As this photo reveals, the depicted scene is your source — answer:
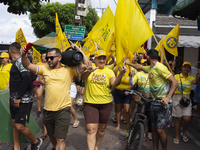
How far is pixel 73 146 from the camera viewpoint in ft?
14.7

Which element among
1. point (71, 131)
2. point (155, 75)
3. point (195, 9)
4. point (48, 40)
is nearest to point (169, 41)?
point (195, 9)

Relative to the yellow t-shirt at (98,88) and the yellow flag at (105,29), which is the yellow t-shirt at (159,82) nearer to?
the yellow t-shirt at (98,88)

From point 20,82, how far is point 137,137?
2.29 meters

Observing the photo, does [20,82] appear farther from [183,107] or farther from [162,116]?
[183,107]

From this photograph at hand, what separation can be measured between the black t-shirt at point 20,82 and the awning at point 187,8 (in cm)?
378

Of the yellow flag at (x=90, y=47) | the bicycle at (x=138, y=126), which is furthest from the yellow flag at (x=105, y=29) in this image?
the bicycle at (x=138, y=126)

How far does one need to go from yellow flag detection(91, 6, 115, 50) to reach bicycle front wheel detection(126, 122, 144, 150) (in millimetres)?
2372

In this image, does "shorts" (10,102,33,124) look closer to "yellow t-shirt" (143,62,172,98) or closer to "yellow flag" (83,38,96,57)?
"yellow t-shirt" (143,62,172,98)

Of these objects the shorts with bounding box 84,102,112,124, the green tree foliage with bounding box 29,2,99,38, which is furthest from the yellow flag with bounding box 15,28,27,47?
the green tree foliage with bounding box 29,2,99,38

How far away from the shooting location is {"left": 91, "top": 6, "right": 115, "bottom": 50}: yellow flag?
521 cm

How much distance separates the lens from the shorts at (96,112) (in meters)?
3.59

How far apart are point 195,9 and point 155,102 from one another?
325 centimetres

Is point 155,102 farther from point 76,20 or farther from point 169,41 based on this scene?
point 76,20

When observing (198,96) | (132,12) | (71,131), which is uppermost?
(132,12)
